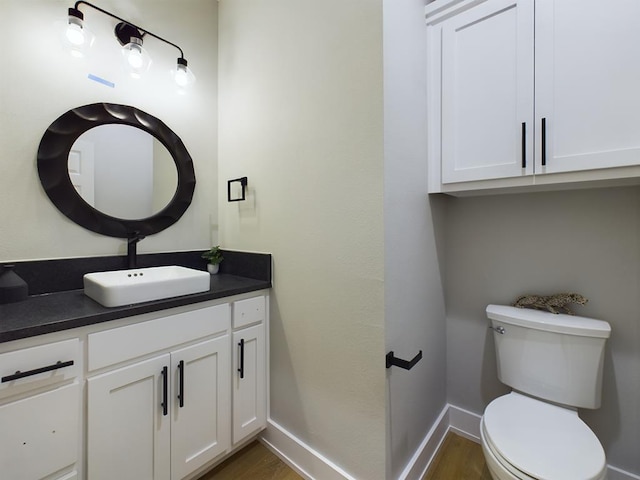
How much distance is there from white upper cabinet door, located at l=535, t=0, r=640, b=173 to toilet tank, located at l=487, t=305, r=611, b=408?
0.67 meters

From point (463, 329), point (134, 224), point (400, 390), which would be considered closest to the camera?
point (400, 390)

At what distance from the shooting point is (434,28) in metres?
1.44

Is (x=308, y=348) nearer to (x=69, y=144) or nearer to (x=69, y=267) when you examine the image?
(x=69, y=267)

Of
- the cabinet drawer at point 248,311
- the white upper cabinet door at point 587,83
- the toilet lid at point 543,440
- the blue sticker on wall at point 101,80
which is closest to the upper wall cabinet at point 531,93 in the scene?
the white upper cabinet door at point 587,83

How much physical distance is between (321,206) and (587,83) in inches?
44.6

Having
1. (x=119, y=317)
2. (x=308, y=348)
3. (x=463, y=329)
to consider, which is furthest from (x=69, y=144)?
(x=463, y=329)

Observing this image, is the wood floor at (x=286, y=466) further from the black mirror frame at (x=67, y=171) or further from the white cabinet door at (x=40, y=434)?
the black mirror frame at (x=67, y=171)

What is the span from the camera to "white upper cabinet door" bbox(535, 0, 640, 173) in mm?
1035

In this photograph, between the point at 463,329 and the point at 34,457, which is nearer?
the point at 34,457

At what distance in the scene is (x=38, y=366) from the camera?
0.87m

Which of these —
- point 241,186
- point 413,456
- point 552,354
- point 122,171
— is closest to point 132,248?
point 122,171

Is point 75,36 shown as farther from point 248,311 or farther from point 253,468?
point 253,468

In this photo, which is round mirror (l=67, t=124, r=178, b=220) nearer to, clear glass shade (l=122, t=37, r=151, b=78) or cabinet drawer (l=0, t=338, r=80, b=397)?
clear glass shade (l=122, t=37, r=151, b=78)

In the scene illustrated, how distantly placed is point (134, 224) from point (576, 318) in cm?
224
